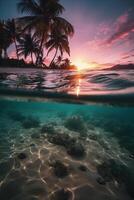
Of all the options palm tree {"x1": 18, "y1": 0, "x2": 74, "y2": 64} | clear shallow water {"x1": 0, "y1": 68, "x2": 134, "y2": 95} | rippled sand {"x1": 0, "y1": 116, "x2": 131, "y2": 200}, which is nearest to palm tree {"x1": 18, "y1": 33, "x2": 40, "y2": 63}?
palm tree {"x1": 18, "y1": 0, "x2": 74, "y2": 64}

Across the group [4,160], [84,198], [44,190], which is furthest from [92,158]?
[4,160]

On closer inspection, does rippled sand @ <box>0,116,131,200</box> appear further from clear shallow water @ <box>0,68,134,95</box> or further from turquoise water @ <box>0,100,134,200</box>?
clear shallow water @ <box>0,68,134,95</box>

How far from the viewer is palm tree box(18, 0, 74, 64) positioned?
21109 mm

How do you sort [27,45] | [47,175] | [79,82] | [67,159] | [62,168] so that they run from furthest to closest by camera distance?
1. [27,45]
2. [67,159]
3. [79,82]
4. [62,168]
5. [47,175]

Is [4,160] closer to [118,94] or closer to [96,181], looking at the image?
[96,181]

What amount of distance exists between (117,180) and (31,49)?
100 feet

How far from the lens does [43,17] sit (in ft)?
71.2

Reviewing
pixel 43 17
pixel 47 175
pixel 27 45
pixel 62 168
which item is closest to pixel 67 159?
pixel 62 168

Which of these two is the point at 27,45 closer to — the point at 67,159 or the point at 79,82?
the point at 79,82

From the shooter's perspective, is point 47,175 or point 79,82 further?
point 79,82

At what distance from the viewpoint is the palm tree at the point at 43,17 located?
21.1 metres

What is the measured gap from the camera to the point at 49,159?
33.7ft

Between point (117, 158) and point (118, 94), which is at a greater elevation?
point (118, 94)

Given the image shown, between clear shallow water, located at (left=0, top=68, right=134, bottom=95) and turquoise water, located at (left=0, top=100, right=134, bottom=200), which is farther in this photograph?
clear shallow water, located at (left=0, top=68, right=134, bottom=95)
